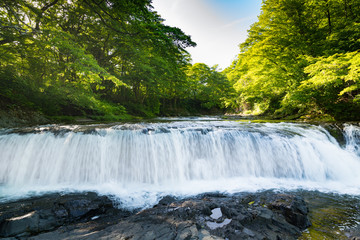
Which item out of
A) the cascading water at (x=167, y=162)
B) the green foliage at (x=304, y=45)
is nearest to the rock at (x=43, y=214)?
the cascading water at (x=167, y=162)

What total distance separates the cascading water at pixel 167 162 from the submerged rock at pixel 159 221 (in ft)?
3.95

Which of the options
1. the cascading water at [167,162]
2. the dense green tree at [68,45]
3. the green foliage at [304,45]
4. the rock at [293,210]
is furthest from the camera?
Answer: the green foliage at [304,45]

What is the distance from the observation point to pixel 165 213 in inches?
101

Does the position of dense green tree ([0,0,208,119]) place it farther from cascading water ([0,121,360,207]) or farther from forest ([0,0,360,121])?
cascading water ([0,121,360,207])

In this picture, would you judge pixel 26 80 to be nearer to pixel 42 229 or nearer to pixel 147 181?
pixel 147 181

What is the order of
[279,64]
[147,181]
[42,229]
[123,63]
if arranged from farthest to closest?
1. [123,63]
2. [279,64]
3. [147,181]
4. [42,229]

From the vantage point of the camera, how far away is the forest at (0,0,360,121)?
24.2ft

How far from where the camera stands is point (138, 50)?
11.7 m

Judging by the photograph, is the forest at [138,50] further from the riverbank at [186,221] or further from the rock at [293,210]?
the rock at [293,210]

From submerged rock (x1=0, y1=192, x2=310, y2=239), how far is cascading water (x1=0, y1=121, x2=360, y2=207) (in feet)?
3.95

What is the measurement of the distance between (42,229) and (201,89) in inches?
972

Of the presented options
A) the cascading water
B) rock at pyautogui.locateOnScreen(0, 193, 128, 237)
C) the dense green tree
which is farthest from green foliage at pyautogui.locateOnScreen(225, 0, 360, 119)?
rock at pyautogui.locateOnScreen(0, 193, 128, 237)

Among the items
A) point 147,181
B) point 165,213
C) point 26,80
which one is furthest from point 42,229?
point 26,80

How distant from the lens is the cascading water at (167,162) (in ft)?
15.5
